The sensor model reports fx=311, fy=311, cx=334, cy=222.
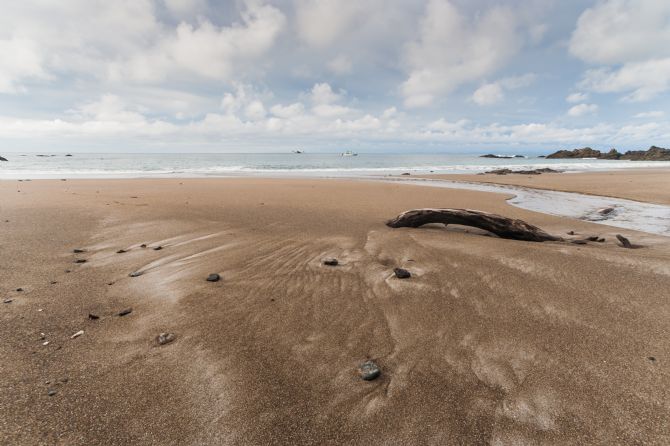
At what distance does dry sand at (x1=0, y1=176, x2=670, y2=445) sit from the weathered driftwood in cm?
98

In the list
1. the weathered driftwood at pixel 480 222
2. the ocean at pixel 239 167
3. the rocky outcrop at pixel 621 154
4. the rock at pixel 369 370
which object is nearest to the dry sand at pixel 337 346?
the rock at pixel 369 370

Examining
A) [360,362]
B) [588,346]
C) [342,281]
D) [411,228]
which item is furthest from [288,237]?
[588,346]

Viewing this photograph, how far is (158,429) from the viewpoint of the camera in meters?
1.89

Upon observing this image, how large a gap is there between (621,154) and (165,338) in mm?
126339

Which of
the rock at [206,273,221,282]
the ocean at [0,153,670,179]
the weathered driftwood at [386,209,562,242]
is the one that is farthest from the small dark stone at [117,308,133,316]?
the ocean at [0,153,670,179]

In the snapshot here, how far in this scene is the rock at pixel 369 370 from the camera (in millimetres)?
2318

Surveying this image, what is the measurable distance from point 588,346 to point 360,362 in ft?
6.28

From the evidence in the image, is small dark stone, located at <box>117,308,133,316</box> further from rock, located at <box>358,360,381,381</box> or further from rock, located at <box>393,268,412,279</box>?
rock, located at <box>393,268,412,279</box>

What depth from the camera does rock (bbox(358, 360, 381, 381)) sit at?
232 centimetres

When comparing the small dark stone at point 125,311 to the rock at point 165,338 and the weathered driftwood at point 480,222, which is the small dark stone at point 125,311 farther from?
the weathered driftwood at point 480,222

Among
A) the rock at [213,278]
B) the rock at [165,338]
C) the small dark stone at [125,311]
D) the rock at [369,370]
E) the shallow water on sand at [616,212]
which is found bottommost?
the shallow water on sand at [616,212]

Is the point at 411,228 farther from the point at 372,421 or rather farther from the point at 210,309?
the point at 372,421

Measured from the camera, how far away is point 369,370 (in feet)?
7.79

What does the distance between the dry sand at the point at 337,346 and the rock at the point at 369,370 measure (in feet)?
0.18
